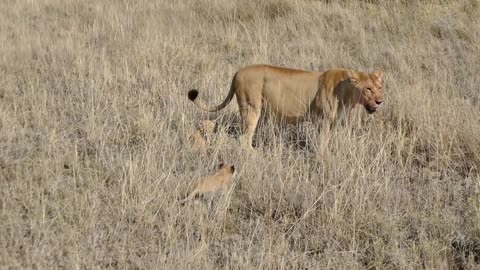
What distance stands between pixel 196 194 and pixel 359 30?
5.87m

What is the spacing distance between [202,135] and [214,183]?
115 centimetres

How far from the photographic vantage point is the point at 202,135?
5062 mm

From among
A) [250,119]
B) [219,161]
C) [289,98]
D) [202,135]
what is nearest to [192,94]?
[202,135]

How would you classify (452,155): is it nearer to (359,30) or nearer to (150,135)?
(150,135)

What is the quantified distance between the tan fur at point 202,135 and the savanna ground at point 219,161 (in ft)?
0.26

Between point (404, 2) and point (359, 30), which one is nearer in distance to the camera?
point (359, 30)

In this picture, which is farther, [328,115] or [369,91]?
[328,115]

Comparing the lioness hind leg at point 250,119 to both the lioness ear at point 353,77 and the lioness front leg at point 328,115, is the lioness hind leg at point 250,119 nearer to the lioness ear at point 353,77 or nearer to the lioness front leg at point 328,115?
the lioness front leg at point 328,115

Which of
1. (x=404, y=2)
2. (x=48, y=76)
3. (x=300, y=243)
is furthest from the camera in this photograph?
(x=404, y=2)

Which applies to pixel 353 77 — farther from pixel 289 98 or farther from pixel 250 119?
pixel 250 119

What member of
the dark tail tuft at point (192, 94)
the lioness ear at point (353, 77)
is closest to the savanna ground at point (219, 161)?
the dark tail tuft at point (192, 94)

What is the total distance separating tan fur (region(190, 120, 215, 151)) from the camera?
4832 millimetres

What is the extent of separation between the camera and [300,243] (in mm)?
3588

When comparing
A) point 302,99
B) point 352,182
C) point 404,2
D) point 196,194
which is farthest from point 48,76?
point 404,2
